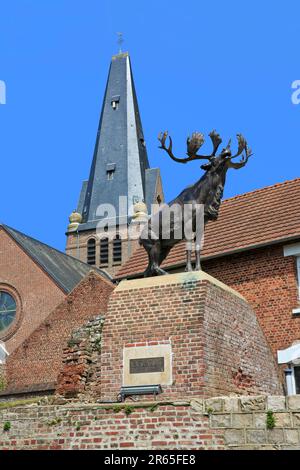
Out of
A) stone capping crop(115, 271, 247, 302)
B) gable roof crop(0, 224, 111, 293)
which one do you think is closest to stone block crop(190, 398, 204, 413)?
stone capping crop(115, 271, 247, 302)

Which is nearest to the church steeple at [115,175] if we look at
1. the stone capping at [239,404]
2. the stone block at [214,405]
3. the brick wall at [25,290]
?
the brick wall at [25,290]

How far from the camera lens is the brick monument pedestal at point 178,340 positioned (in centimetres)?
1009

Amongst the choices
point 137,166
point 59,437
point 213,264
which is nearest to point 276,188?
point 213,264

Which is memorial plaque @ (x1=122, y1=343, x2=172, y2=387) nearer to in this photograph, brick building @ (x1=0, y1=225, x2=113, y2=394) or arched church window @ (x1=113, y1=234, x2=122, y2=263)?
brick building @ (x1=0, y1=225, x2=113, y2=394)

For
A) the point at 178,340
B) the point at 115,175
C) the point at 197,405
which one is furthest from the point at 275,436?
the point at 115,175

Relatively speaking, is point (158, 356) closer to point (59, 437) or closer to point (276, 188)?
point (59, 437)

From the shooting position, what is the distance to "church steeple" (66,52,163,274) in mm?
60156

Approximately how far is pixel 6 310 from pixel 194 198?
27142 millimetres

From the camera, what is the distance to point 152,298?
36.0 ft

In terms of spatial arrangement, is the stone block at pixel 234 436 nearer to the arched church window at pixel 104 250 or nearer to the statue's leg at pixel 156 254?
the statue's leg at pixel 156 254

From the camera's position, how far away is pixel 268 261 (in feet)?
49.6

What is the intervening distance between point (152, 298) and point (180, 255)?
6.04 metres

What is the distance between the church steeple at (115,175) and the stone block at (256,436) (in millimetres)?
50502
